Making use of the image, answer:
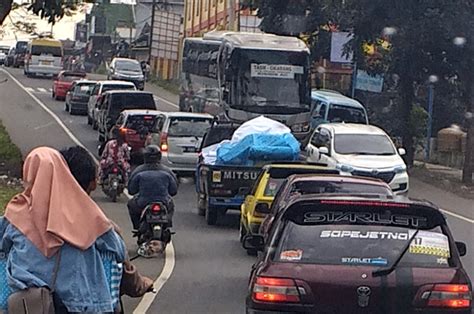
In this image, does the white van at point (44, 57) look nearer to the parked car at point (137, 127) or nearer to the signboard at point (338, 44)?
the signboard at point (338, 44)

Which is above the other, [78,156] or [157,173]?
[78,156]

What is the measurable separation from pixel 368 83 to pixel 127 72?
20187mm

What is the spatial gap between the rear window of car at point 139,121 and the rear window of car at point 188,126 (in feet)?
11.6

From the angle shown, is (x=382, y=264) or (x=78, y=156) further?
(x=382, y=264)

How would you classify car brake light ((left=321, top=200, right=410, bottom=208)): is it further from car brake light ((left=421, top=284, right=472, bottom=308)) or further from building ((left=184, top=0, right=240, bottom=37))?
building ((left=184, top=0, right=240, bottom=37))

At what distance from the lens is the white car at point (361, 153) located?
76.7 ft

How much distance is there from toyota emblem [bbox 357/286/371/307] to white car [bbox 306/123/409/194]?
15.5 m

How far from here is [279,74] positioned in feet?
101

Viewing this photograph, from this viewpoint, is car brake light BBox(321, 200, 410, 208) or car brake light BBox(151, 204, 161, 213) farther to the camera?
car brake light BBox(151, 204, 161, 213)

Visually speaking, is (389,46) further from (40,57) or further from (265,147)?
(40,57)

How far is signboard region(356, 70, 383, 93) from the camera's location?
4072cm

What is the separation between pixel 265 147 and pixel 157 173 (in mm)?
4543

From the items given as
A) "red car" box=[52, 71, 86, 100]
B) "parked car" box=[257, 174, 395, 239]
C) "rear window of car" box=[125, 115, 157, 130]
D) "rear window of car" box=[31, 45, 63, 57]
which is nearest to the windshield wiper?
"parked car" box=[257, 174, 395, 239]

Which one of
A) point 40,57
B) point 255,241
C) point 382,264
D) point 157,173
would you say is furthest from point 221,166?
point 40,57
